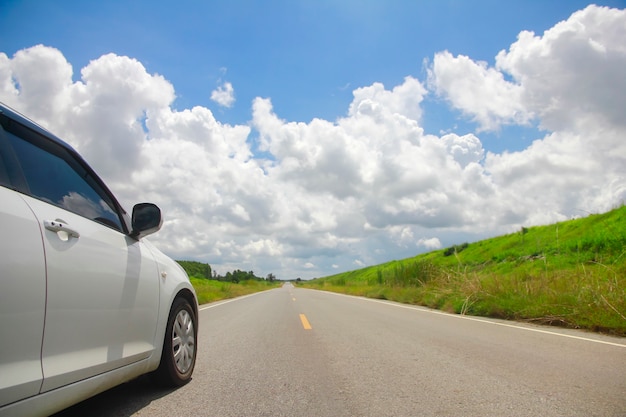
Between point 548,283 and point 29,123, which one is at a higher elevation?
point 29,123

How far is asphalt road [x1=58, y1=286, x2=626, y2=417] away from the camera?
337 centimetres

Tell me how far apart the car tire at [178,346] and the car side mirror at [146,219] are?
92 centimetres

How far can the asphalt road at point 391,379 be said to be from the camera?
3373mm

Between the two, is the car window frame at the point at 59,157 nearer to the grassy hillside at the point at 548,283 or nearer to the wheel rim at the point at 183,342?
the wheel rim at the point at 183,342

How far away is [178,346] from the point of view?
4035mm

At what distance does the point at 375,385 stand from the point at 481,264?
27318mm

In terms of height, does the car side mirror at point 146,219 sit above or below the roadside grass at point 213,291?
above

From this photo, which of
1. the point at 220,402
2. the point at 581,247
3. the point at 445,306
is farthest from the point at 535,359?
the point at 581,247

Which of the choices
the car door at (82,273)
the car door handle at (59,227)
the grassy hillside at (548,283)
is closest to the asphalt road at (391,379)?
the car door at (82,273)

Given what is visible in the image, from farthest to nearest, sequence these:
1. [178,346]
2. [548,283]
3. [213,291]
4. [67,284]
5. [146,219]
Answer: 1. [213,291]
2. [548,283]
3. [178,346]
4. [146,219]
5. [67,284]

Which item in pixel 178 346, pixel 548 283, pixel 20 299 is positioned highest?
pixel 20 299

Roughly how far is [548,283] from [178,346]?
11.1 metres

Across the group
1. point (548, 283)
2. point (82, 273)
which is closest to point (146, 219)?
point (82, 273)

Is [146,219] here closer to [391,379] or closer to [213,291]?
[391,379]
